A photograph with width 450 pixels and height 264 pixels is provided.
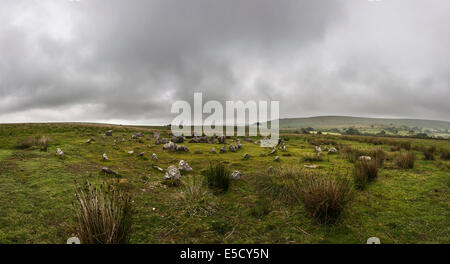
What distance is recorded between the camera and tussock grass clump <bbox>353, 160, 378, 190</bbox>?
6.70 meters

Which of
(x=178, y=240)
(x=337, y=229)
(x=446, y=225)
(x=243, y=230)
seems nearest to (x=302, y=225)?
(x=337, y=229)

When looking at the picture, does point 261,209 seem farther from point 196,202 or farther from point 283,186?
point 283,186

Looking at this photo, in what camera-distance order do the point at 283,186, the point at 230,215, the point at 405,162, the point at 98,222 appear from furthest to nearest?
the point at 405,162
the point at 283,186
the point at 230,215
the point at 98,222

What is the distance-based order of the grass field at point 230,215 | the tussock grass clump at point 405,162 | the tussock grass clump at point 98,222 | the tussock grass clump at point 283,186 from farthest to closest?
1. the tussock grass clump at point 405,162
2. the tussock grass clump at point 283,186
3. the grass field at point 230,215
4. the tussock grass clump at point 98,222

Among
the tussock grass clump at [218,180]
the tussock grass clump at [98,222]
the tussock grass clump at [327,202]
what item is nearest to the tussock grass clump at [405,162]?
the tussock grass clump at [327,202]

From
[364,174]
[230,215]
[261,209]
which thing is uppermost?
[364,174]

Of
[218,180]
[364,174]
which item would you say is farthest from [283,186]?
[364,174]

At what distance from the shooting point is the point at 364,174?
7137mm

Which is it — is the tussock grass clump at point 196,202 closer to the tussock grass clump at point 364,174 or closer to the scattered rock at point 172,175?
the scattered rock at point 172,175

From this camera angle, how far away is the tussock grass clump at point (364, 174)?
6704 mm

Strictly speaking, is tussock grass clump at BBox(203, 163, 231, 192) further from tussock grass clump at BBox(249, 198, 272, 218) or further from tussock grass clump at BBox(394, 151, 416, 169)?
tussock grass clump at BBox(394, 151, 416, 169)

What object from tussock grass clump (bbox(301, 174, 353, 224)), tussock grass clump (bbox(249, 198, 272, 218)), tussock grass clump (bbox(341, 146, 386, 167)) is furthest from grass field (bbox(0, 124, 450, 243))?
tussock grass clump (bbox(341, 146, 386, 167))

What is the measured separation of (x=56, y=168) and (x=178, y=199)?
5889 millimetres

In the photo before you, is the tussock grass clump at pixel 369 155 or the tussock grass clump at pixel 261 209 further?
the tussock grass clump at pixel 369 155
